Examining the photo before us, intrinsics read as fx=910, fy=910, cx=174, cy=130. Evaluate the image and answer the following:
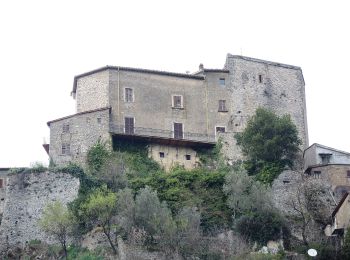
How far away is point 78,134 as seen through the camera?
60250mm

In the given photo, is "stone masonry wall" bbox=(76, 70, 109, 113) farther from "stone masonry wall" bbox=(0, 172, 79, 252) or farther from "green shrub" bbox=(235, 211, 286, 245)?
"green shrub" bbox=(235, 211, 286, 245)

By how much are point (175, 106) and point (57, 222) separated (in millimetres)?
16440

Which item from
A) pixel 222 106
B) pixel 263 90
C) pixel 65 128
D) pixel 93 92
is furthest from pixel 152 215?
pixel 263 90

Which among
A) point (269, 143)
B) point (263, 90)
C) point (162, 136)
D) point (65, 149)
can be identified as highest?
point (263, 90)

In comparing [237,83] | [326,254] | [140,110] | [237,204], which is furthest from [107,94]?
[326,254]

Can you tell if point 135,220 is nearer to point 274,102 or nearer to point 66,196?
point 66,196

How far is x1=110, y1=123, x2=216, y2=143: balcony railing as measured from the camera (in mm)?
61312

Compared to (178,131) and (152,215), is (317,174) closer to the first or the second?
(178,131)

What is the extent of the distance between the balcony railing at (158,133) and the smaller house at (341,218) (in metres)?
12.9

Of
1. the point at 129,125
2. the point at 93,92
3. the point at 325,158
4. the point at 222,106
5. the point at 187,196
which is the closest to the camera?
the point at 187,196

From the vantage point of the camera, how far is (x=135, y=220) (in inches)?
1940

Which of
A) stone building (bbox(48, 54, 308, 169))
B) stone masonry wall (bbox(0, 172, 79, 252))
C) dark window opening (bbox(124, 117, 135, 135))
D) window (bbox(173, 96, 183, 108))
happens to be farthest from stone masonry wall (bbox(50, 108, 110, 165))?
window (bbox(173, 96, 183, 108))

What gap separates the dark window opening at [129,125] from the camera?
6169cm

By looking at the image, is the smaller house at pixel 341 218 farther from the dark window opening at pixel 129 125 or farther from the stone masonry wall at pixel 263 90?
the dark window opening at pixel 129 125
